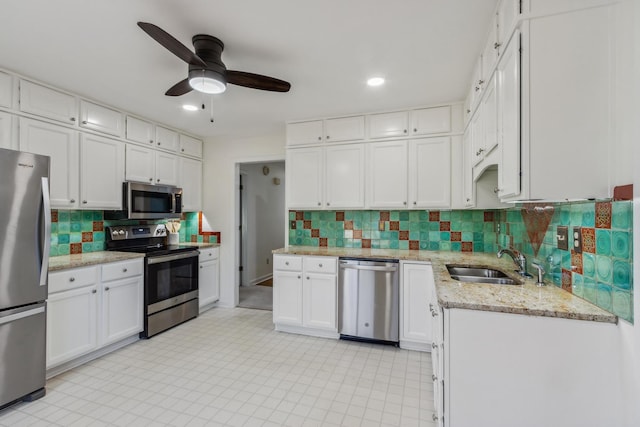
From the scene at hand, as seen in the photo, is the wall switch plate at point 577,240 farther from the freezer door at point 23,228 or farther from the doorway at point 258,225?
the doorway at point 258,225

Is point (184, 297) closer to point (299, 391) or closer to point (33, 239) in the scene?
point (33, 239)

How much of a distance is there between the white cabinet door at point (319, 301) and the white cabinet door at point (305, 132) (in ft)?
4.97

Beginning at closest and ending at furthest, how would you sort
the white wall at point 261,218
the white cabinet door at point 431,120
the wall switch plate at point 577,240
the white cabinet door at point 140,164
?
the wall switch plate at point 577,240 < the white cabinet door at point 431,120 < the white cabinet door at point 140,164 < the white wall at point 261,218

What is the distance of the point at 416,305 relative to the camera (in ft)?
9.11

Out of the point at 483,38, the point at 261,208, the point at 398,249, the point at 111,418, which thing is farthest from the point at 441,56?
the point at 261,208

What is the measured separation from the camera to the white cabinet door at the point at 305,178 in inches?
134

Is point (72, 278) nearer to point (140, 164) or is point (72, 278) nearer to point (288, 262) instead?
point (140, 164)

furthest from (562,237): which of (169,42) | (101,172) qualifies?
(101,172)

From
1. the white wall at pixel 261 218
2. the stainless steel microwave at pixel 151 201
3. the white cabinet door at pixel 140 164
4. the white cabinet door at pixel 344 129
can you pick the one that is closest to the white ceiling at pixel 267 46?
the white cabinet door at pixel 344 129

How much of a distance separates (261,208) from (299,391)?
13.0ft

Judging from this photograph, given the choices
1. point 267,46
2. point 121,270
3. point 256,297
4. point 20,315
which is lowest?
point 256,297

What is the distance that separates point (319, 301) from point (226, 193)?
6.79ft

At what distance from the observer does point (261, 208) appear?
5.76 metres

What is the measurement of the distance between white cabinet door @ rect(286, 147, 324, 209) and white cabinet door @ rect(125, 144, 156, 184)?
160 cm
